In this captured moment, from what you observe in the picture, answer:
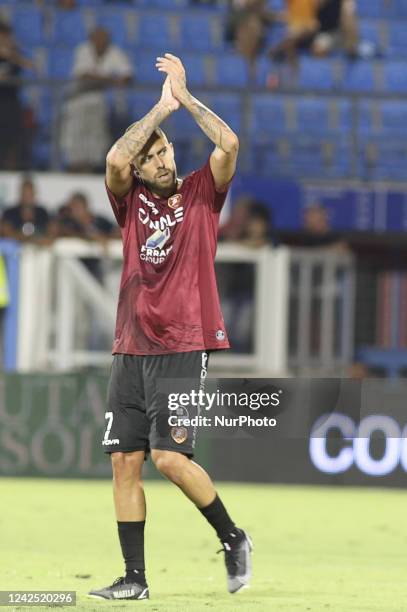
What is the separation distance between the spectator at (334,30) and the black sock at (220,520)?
12161mm

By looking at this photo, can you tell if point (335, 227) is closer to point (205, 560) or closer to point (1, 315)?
point (1, 315)

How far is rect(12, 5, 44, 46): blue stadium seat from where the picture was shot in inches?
717

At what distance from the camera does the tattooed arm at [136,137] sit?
6480 mm

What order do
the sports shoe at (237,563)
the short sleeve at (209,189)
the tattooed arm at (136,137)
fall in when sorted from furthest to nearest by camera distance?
the sports shoe at (237,563) < the short sleeve at (209,189) < the tattooed arm at (136,137)

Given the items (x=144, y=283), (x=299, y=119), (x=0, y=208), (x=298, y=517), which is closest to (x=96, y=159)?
(x=0, y=208)

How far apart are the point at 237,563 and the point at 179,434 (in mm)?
688

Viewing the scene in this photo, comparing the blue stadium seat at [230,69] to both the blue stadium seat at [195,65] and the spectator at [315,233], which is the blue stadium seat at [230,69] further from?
the spectator at [315,233]

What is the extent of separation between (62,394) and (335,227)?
3.85m

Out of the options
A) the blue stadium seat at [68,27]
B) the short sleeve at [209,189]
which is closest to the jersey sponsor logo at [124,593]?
the short sleeve at [209,189]

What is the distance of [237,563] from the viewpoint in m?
6.85

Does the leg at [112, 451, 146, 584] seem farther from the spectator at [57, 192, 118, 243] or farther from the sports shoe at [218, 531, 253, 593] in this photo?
the spectator at [57, 192, 118, 243]

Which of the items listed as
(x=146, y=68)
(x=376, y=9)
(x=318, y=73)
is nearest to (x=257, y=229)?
(x=318, y=73)

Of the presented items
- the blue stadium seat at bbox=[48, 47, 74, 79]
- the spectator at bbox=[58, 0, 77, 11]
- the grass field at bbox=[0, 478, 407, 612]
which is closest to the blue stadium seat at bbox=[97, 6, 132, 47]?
the spectator at bbox=[58, 0, 77, 11]

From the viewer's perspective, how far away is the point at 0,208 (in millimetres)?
15227
